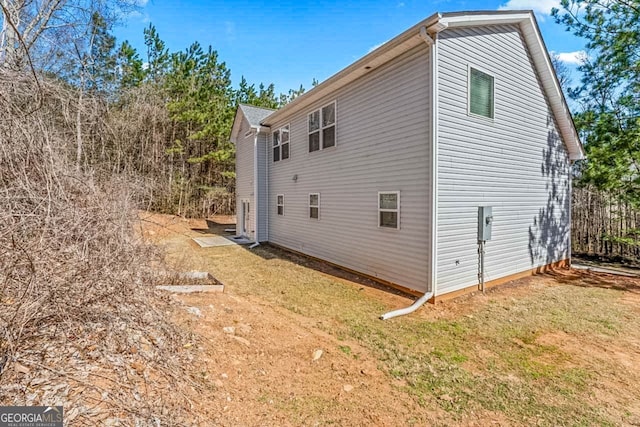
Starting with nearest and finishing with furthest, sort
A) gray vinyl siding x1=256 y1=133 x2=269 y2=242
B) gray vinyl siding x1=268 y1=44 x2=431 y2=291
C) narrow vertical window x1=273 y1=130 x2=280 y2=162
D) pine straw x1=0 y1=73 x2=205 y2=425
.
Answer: pine straw x1=0 y1=73 x2=205 y2=425, gray vinyl siding x1=268 y1=44 x2=431 y2=291, narrow vertical window x1=273 y1=130 x2=280 y2=162, gray vinyl siding x1=256 y1=133 x2=269 y2=242

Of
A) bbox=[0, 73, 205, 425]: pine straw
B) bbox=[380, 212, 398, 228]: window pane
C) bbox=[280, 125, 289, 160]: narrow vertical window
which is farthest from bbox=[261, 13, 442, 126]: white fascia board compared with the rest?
bbox=[0, 73, 205, 425]: pine straw

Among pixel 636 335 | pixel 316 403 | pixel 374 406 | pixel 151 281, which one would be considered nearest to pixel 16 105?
pixel 151 281

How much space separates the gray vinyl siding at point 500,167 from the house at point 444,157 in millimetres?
31

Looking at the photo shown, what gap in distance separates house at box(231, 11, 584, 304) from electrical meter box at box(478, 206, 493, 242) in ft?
0.14

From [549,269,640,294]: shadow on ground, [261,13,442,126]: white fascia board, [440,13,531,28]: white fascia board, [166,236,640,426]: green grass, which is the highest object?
[440,13,531,28]: white fascia board

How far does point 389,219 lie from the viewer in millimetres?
6668

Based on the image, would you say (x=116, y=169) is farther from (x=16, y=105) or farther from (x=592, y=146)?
(x=592, y=146)

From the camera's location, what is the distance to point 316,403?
290 cm

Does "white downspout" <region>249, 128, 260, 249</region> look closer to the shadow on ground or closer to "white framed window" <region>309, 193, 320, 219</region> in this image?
"white framed window" <region>309, 193, 320, 219</region>

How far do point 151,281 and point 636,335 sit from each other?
278 inches

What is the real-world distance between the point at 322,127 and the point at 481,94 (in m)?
4.22

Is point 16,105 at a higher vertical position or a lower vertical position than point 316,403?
higher

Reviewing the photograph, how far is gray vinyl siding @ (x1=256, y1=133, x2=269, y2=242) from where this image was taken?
1256 cm

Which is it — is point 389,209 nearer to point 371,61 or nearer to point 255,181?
point 371,61
